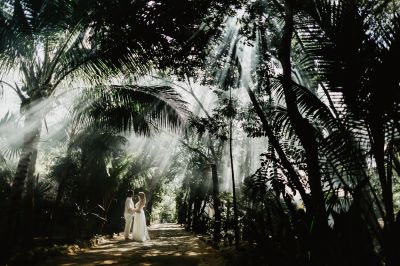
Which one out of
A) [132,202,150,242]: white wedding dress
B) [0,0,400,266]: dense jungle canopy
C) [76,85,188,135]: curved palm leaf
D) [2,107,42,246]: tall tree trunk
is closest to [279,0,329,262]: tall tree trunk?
[0,0,400,266]: dense jungle canopy

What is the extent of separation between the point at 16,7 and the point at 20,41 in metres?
0.61

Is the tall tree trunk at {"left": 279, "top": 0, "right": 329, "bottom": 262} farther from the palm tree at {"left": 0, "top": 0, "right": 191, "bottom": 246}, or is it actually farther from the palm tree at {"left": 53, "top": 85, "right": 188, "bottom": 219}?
the palm tree at {"left": 53, "top": 85, "right": 188, "bottom": 219}

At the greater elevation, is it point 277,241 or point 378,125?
point 378,125

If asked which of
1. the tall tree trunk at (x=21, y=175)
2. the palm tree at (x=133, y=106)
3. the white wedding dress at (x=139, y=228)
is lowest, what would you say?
the white wedding dress at (x=139, y=228)

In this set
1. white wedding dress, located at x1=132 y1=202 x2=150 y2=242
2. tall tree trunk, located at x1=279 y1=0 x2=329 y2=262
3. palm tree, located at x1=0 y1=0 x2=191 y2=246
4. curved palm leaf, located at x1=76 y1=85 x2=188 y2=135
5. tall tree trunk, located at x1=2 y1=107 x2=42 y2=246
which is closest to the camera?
tall tree trunk, located at x1=279 y1=0 x2=329 y2=262

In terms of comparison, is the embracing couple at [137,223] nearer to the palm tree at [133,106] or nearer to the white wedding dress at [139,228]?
the white wedding dress at [139,228]

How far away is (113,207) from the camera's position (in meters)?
19.1

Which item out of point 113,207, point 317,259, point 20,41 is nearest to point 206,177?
point 113,207

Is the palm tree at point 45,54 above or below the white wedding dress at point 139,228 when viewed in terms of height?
above

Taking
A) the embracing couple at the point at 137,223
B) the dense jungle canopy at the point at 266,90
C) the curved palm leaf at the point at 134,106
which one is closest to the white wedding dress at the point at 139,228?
the embracing couple at the point at 137,223

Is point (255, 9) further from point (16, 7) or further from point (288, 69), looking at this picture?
point (16, 7)

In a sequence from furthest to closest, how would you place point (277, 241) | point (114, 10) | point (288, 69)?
point (114, 10)
point (288, 69)
point (277, 241)

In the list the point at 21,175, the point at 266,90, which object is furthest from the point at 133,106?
the point at 266,90

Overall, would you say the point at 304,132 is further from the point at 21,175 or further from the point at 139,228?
the point at 139,228
